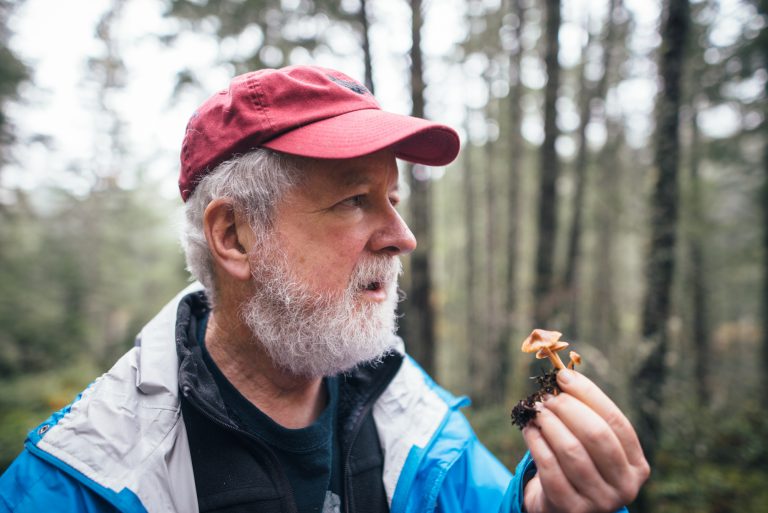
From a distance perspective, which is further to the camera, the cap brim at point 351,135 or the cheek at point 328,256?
the cheek at point 328,256

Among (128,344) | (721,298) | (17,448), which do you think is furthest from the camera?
(721,298)

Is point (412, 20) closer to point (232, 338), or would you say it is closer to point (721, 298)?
point (232, 338)

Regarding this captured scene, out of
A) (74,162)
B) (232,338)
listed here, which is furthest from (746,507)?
(74,162)

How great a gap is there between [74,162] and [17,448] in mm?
12528

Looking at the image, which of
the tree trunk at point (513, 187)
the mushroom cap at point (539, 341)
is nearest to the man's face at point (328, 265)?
the mushroom cap at point (539, 341)

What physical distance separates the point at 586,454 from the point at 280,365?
125cm

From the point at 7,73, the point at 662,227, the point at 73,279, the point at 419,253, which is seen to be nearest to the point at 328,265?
the point at 419,253

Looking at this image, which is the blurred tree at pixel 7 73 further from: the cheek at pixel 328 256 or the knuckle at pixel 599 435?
the knuckle at pixel 599 435

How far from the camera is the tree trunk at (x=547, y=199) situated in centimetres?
730

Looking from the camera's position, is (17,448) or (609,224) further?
(609,224)

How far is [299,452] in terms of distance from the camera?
A: 1.69 m

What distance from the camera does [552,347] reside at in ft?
4.34

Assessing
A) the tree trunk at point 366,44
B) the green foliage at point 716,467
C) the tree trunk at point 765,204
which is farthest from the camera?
the tree trunk at point 765,204

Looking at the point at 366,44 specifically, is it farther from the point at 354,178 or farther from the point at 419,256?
the point at 354,178
